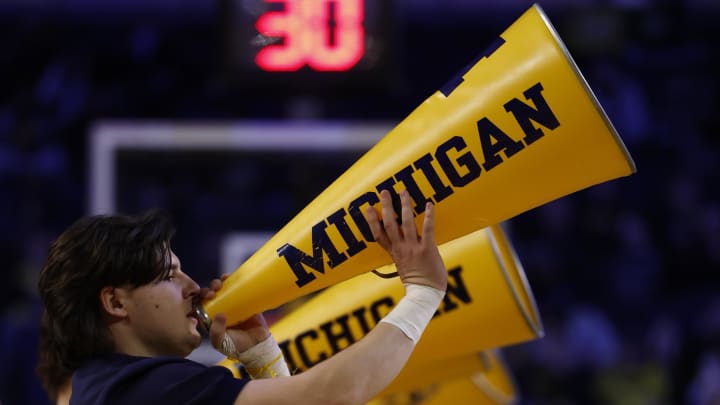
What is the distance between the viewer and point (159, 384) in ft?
6.29

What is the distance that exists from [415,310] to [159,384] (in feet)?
1.58

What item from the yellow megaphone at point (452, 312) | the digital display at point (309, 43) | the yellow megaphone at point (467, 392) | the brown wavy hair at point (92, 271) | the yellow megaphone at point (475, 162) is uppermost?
the digital display at point (309, 43)

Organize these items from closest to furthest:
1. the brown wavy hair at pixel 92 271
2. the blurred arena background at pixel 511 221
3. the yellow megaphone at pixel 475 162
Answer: the yellow megaphone at pixel 475 162
the brown wavy hair at pixel 92 271
the blurred arena background at pixel 511 221

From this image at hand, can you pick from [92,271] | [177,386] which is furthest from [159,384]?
[92,271]

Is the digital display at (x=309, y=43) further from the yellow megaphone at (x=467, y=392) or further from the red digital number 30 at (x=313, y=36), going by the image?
the yellow megaphone at (x=467, y=392)

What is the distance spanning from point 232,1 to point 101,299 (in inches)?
98.6

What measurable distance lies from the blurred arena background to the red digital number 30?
3.15 feet

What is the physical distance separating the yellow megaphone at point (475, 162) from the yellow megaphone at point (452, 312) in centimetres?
49

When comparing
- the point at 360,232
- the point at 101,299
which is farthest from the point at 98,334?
the point at 360,232

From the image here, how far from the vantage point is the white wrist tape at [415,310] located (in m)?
1.94

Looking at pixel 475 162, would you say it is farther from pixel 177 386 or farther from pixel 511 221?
pixel 511 221

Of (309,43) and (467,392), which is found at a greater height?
(309,43)

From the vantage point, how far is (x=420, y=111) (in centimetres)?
203

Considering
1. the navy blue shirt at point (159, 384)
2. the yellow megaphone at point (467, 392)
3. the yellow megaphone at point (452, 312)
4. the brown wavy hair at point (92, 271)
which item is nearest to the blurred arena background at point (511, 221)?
the yellow megaphone at point (467, 392)
